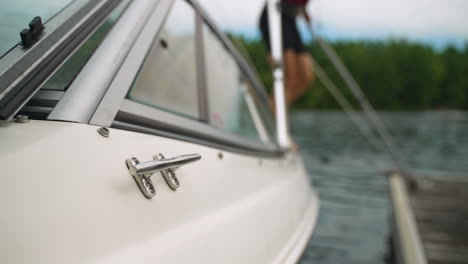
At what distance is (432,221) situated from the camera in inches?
174

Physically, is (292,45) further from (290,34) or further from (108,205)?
(108,205)

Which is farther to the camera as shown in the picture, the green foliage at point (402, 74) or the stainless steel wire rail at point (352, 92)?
the green foliage at point (402, 74)

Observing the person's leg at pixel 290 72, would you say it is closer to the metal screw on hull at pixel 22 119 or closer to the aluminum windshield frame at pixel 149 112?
the aluminum windshield frame at pixel 149 112

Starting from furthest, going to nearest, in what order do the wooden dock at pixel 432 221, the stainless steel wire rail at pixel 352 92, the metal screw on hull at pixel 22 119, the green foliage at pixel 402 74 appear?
the green foliage at pixel 402 74 < the stainless steel wire rail at pixel 352 92 < the wooden dock at pixel 432 221 < the metal screw on hull at pixel 22 119

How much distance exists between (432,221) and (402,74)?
75.0 m

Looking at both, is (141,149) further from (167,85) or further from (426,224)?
(426,224)

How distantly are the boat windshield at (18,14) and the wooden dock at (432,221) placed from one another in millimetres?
2157

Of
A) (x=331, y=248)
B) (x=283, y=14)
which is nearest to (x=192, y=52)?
(x=331, y=248)

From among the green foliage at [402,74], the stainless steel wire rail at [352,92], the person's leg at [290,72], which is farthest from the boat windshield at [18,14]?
the green foliage at [402,74]

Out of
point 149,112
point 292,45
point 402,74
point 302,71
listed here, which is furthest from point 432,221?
point 402,74

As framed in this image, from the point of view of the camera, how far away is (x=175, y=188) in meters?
1.38

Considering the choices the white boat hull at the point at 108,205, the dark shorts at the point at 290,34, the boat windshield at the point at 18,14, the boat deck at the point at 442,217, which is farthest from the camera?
the dark shorts at the point at 290,34

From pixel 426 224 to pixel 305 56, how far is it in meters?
1.71

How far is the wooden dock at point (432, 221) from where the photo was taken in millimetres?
3260
